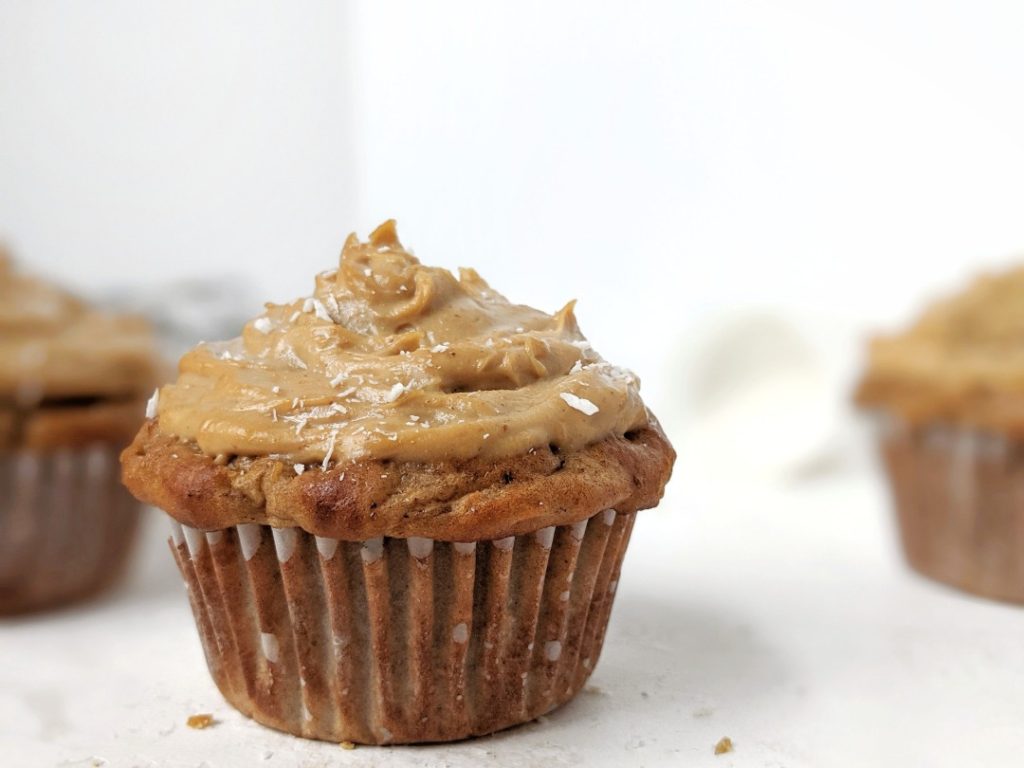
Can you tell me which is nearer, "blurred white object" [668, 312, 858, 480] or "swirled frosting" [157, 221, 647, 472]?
"swirled frosting" [157, 221, 647, 472]

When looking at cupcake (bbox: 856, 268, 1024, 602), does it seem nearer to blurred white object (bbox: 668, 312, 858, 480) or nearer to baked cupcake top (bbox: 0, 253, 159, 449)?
blurred white object (bbox: 668, 312, 858, 480)

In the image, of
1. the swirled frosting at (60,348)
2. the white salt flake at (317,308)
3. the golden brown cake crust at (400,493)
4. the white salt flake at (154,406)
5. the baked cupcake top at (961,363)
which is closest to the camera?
the golden brown cake crust at (400,493)

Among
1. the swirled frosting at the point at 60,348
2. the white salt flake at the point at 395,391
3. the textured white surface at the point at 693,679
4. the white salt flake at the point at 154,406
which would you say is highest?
the white salt flake at the point at 395,391

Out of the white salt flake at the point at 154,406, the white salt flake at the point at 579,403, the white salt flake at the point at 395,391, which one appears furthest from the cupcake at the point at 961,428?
the white salt flake at the point at 154,406

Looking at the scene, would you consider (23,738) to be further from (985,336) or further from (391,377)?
(985,336)

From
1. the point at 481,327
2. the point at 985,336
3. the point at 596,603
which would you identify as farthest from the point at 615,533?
the point at 985,336

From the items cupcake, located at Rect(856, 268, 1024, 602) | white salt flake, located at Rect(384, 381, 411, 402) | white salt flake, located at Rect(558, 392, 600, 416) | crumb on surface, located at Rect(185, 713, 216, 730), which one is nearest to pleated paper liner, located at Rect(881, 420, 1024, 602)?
cupcake, located at Rect(856, 268, 1024, 602)

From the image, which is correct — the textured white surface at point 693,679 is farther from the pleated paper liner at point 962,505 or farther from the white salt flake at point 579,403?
the white salt flake at point 579,403

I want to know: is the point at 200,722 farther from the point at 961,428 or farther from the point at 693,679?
the point at 961,428
